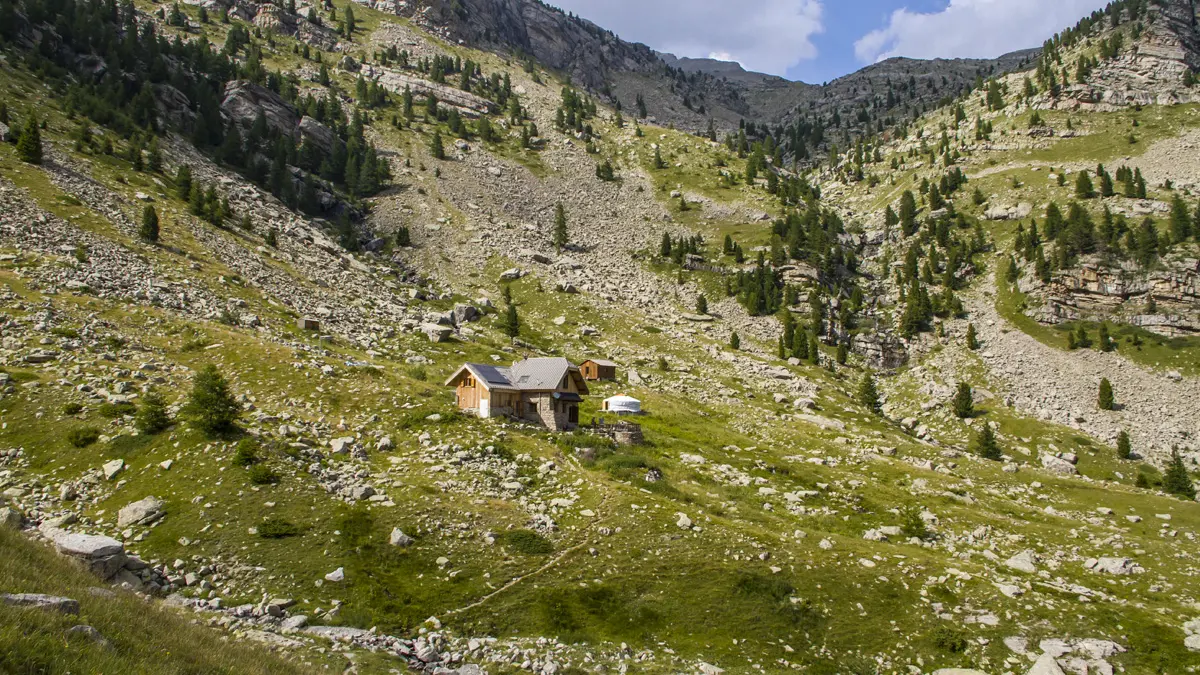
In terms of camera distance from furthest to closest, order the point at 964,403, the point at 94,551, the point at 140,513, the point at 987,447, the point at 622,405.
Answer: the point at 964,403 → the point at 987,447 → the point at 622,405 → the point at 140,513 → the point at 94,551

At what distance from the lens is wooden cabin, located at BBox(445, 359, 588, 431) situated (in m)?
43.0

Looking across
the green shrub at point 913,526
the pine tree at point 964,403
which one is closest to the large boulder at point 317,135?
the pine tree at point 964,403

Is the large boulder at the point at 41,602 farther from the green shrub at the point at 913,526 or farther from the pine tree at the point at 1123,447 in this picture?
the pine tree at the point at 1123,447

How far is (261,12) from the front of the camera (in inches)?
7121

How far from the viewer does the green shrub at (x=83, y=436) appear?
26172 mm

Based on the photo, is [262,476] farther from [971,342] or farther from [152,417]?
[971,342]

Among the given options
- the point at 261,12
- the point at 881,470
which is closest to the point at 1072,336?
the point at 881,470

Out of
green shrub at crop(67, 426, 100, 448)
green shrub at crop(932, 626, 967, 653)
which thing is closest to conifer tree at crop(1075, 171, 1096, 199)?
green shrub at crop(932, 626, 967, 653)

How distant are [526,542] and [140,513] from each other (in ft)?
48.7

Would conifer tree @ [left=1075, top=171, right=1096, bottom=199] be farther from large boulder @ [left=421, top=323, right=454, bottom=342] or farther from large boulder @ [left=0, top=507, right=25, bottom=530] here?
large boulder @ [left=0, top=507, right=25, bottom=530]

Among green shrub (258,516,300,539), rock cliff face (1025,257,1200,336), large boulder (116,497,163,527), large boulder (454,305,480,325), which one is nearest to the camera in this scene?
large boulder (116,497,163,527)

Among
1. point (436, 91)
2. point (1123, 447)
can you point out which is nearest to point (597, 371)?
point (1123, 447)

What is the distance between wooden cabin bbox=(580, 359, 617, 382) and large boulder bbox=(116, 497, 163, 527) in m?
45.7

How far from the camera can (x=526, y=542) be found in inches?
1008
